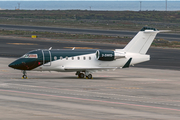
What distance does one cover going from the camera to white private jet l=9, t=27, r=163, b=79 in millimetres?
45750

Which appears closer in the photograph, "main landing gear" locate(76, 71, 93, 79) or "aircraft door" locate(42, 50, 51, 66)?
"aircraft door" locate(42, 50, 51, 66)

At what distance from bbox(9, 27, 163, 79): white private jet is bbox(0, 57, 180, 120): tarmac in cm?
140

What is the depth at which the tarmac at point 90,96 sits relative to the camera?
26750 mm

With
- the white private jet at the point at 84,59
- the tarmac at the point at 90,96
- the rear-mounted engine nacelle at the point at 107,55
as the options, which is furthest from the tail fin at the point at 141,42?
the tarmac at the point at 90,96

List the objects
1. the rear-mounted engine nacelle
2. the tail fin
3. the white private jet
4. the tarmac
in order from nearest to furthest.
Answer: the tarmac < the white private jet < the rear-mounted engine nacelle < the tail fin

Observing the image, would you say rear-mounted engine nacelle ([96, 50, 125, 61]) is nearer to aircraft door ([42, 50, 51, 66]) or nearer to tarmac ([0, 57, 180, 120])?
tarmac ([0, 57, 180, 120])

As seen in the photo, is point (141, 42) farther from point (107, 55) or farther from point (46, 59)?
point (46, 59)

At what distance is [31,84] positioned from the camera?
41.7 meters

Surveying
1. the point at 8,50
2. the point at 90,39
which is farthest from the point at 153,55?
the point at 90,39

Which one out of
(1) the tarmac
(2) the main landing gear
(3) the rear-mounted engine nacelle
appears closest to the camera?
(1) the tarmac

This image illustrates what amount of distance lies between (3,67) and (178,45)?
53.8 meters

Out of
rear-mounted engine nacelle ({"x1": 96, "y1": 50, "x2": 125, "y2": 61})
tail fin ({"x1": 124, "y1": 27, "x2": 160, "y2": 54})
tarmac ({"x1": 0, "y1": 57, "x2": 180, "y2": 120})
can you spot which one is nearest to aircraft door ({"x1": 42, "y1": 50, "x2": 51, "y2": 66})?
tarmac ({"x1": 0, "y1": 57, "x2": 180, "y2": 120})

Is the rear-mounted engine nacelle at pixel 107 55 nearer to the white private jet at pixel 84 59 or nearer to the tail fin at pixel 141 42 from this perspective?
the white private jet at pixel 84 59

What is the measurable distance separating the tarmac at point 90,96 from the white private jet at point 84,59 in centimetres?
140
